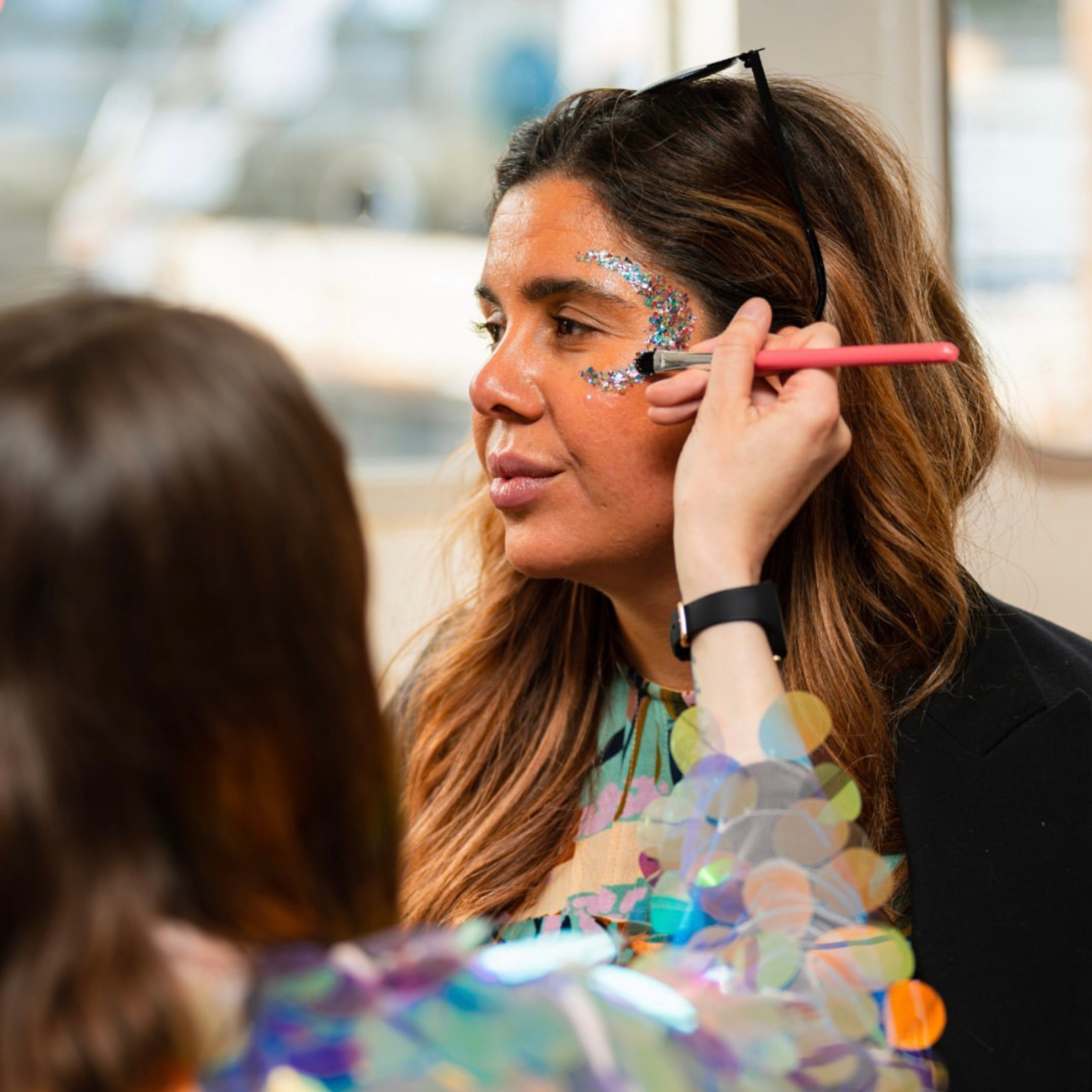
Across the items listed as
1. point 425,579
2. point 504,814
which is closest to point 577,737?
point 504,814

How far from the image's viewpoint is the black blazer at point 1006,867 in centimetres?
89

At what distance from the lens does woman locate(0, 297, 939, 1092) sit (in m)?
0.48

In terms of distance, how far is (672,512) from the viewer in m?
1.06

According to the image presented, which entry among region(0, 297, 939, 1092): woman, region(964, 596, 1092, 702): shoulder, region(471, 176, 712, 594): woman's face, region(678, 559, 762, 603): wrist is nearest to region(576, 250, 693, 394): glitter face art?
region(471, 176, 712, 594): woman's face

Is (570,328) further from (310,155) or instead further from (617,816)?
(310,155)

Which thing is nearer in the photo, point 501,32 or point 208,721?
point 208,721

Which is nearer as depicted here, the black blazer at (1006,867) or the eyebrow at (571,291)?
the black blazer at (1006,867)

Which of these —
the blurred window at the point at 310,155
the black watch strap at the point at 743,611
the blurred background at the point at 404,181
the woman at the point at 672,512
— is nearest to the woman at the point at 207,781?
the black watch strap at the point at 743,611

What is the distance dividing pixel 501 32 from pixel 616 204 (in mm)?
1423

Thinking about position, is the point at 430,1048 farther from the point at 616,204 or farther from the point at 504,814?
the point at 616,204

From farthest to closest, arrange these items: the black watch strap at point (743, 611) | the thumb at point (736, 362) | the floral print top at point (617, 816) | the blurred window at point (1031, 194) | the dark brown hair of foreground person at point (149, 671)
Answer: the blurred window at point (1031, 194)
the floral print top at point (617, 816)
the thumb at point (736, 362)
the black watch strap at point (743, 611)
the dark brown hair of foreground person at point (149, 671)

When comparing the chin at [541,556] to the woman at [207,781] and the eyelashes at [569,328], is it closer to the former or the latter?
the eyelashes at [569,328]

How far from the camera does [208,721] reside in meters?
0.51

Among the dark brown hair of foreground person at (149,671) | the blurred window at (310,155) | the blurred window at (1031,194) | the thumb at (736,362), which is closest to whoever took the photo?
the dark brown hair of foreground person at (149,671)
